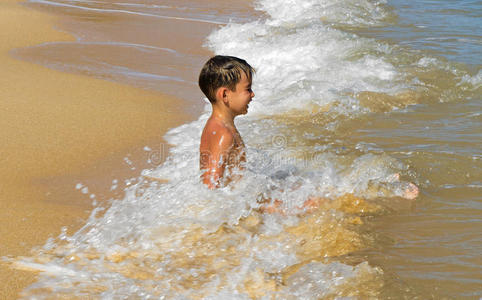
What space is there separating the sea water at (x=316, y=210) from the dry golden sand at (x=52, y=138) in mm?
177

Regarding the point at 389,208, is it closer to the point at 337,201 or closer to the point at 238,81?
the point at 337,201

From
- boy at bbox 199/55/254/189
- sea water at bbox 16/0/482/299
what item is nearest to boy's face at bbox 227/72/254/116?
boy at bbox 199/55/254/189

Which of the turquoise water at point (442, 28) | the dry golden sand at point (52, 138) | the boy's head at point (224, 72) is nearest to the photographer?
the dry golden sand at point (52, 138)

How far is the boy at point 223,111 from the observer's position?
12.2ft

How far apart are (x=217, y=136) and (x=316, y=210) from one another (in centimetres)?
82

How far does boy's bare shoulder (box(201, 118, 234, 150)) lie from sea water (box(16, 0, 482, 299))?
0.97ft

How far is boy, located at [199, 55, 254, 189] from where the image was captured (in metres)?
3.72

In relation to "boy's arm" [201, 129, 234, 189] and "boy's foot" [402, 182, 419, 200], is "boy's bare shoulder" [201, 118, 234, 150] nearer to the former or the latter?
"boy's arm" [201, 129, 234, 189]

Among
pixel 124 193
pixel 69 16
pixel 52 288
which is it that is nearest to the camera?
pixel 52 288

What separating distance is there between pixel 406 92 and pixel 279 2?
769 cm

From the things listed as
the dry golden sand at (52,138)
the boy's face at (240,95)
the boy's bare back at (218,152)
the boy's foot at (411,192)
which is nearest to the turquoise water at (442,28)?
the boy's foot at (411,192)

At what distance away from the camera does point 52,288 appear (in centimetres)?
285

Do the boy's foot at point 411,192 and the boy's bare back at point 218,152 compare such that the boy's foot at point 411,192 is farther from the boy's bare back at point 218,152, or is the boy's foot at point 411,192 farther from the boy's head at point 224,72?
the boy's head at point 224,72

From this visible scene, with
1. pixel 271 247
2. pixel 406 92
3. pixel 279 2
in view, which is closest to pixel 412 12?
pixel 279 2
